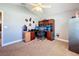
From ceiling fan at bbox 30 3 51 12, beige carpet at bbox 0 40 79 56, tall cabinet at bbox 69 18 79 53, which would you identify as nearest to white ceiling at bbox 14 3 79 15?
ceiling fan at bbox 30 3 51 12

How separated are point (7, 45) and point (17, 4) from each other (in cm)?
105

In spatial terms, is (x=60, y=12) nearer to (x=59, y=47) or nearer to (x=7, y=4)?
(x=59, y=47)

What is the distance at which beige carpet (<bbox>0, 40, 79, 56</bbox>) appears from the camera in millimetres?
2374

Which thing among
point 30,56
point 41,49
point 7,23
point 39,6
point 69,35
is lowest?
point 30,56

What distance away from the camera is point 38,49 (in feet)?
7.93

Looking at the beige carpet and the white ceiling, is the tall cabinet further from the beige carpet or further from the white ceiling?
the white ceiling

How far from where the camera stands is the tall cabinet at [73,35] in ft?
7.77

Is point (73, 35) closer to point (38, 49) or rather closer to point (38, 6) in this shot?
point (38, 49)

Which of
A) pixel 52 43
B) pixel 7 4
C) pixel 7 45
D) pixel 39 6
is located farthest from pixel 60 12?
pixel 7 45

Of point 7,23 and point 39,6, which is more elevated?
point 39,6

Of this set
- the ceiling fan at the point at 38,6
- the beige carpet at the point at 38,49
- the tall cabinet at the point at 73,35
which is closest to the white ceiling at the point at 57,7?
the ceiling fan at the point at 38,6

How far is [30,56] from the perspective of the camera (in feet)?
7.82

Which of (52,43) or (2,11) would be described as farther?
(52,43)

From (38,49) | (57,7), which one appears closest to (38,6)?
(57,7)
